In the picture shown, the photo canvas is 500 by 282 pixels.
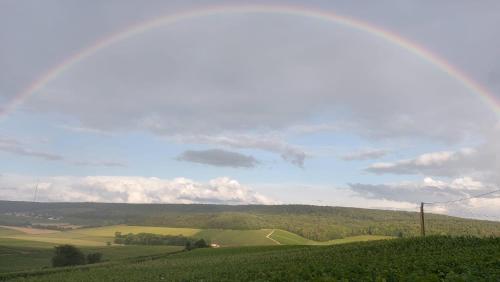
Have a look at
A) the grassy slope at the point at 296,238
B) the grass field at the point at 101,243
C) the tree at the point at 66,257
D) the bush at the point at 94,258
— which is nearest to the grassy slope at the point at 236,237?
the grass field at the point at 101,243

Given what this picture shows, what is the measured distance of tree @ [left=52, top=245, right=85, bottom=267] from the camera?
311ft

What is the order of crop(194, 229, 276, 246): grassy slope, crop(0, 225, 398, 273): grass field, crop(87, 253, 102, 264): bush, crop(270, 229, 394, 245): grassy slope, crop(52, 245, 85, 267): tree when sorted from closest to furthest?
crop(52, 245, 85, 267): tree < crop(87, 253, 102, 264): bush < crop(0, 225, 398, 273): grass field < crop(270, 229, 394, 245): grassy slope < crop(194, 229, 276, 246): grassy slope

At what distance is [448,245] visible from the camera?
128 feet

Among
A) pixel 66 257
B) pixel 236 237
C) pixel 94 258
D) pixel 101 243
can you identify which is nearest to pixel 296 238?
pixel 236 237

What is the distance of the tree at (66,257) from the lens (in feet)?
311

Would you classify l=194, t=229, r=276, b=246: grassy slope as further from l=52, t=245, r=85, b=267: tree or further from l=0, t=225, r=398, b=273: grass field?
l=52, t=245, r=85, b=267: tree

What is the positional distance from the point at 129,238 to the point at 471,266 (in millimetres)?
155468

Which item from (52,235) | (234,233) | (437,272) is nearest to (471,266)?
(437,272)

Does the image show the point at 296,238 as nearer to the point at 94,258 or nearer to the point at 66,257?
the point at 94,258

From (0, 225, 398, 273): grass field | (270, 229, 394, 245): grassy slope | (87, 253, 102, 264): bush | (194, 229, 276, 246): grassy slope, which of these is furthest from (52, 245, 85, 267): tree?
(270, 229, 394, 245): grassy slope

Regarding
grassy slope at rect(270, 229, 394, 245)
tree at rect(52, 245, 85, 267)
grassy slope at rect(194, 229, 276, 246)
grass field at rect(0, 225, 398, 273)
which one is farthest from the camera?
grassy slope at rect(194, 229, 276, 246)

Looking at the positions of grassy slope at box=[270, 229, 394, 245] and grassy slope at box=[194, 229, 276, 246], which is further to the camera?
grassy slope at box=[194, 229, 276, 246]

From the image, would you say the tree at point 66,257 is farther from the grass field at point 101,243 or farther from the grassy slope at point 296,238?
the grassy slope at point 296,238

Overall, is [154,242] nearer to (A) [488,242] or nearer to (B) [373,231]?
(B) [373,231]
